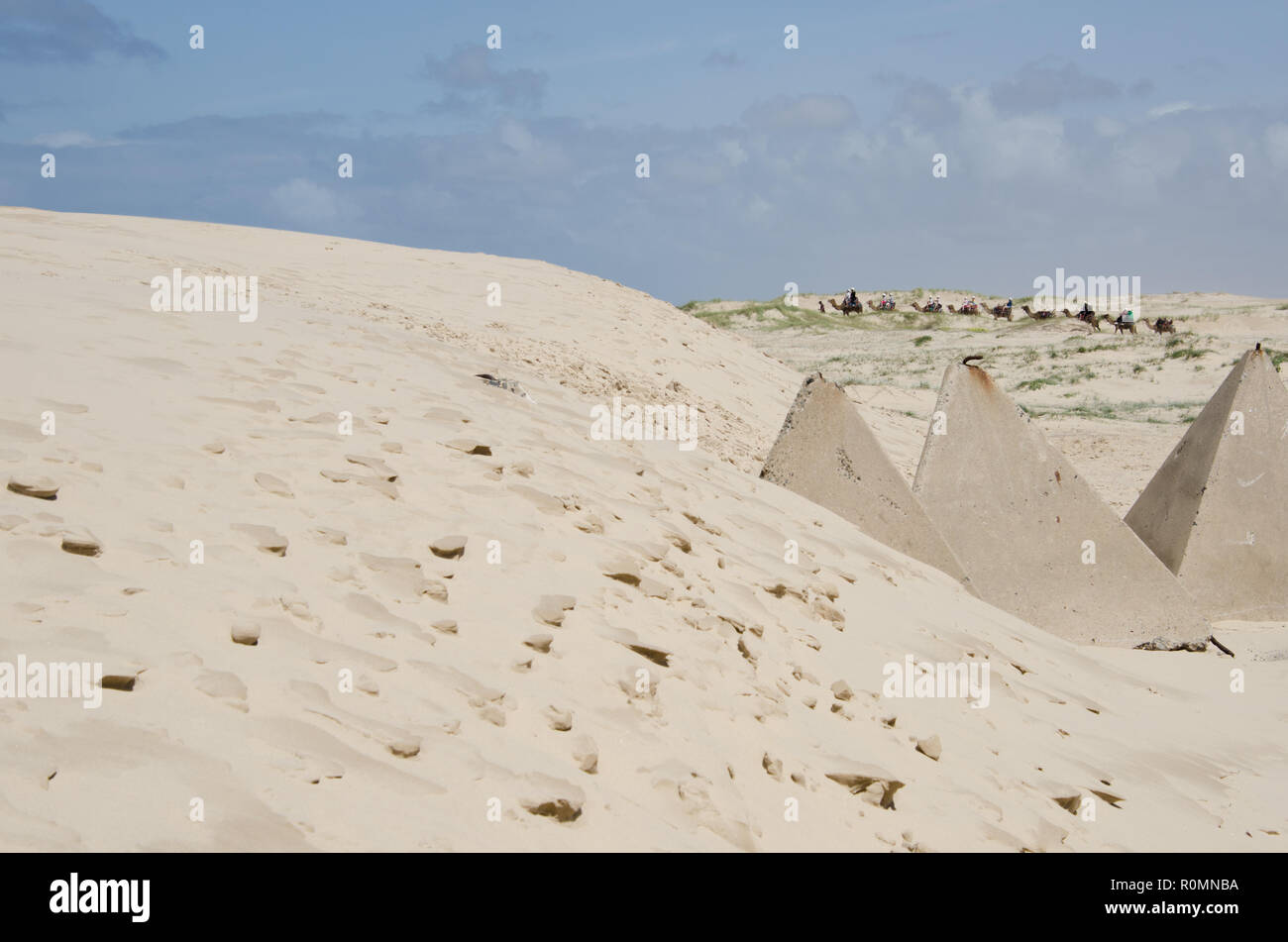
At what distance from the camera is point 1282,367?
18.4 m

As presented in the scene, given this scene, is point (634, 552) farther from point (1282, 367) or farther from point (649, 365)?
point (1282, 367)

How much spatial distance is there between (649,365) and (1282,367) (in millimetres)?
13284

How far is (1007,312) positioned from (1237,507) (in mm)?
33419

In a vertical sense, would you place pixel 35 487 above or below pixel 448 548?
above

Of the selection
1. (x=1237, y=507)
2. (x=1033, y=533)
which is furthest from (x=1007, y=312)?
(x=1033, y=533)

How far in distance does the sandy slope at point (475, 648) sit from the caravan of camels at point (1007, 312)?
2753cm

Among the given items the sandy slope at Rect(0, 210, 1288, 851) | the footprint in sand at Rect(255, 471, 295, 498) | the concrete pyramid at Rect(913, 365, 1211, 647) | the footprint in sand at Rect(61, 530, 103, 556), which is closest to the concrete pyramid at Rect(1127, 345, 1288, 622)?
the concrete pyramid at Rect(913, 365, 1211, 647)

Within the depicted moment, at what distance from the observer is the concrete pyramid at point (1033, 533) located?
5.58 metres

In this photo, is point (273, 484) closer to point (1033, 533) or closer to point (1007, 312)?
point (1033, 533)

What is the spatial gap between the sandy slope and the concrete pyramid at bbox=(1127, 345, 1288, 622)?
961mm

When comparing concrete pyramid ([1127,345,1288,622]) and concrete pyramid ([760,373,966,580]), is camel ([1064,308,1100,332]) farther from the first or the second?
concrete pyramid ([760,373,966,580])

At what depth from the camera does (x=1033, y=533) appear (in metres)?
5.68

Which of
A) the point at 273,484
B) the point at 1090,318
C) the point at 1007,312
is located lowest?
the point at 273,484

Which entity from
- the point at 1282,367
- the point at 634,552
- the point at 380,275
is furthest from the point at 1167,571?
the point at 1282,367
